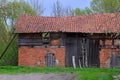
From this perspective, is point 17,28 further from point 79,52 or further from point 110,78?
point 110,78

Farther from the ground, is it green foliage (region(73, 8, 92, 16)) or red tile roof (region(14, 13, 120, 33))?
green foliage (region(73, 8, 92, 16))

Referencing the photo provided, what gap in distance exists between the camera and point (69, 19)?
140 feet

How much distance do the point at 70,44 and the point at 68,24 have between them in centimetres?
236

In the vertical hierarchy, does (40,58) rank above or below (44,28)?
below

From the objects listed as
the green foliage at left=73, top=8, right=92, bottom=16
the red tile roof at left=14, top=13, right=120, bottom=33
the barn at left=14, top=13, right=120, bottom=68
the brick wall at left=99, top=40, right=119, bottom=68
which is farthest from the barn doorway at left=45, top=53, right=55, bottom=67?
the green foliage at left=73, top=8, right=92, bottom=16

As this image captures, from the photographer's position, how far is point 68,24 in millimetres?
41344

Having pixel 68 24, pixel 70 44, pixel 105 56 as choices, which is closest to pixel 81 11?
pixel 68 24

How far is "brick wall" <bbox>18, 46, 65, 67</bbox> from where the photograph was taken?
132ft

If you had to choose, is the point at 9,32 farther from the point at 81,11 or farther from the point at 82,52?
the point at 81,11

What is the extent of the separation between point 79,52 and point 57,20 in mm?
4781

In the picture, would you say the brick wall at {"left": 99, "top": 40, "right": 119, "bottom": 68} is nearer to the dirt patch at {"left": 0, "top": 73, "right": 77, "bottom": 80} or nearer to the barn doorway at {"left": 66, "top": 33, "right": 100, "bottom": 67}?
the barn doorway at {"left": 66, "top": 33, "right": 100, "bottom": 67}

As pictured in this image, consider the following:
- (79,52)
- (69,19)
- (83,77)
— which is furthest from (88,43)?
(83,77)

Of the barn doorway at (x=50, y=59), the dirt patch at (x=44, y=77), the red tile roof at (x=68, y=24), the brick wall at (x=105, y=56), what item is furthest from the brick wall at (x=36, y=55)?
the dirt patch at (x=44, y=77)

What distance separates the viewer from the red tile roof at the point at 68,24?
39812 millimetres
